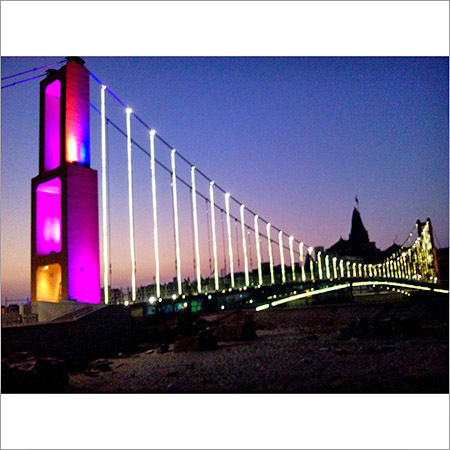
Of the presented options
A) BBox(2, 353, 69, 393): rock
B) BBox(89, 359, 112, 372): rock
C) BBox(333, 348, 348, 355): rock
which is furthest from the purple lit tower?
BBox(333, 348, 348, 355): rock

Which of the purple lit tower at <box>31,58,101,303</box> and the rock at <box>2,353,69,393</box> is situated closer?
the rock at <box>2,353,69,393</box>

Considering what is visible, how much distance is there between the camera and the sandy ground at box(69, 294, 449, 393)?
22.3ft

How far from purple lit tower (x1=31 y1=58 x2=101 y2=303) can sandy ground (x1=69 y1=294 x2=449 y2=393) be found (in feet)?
16.0

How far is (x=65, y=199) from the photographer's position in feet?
50.6

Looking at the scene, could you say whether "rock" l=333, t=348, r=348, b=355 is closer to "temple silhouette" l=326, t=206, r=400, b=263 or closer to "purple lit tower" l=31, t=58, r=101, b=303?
"purple lit tower" l=31, t=58, r=101, b=303

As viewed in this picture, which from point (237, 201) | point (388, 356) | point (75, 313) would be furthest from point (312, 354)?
point (237, 201)

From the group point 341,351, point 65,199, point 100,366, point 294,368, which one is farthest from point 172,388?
point 65,199

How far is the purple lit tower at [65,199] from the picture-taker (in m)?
15.2

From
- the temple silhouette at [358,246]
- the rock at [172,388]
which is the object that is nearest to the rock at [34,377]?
the rock at [172,388]

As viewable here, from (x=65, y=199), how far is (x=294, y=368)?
11.1 m

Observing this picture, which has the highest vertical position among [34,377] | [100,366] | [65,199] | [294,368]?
[65,199]

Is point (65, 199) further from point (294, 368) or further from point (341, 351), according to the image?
point (341, 351)

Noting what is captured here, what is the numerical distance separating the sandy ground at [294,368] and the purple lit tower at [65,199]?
16.0ft

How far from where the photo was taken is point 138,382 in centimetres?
784
